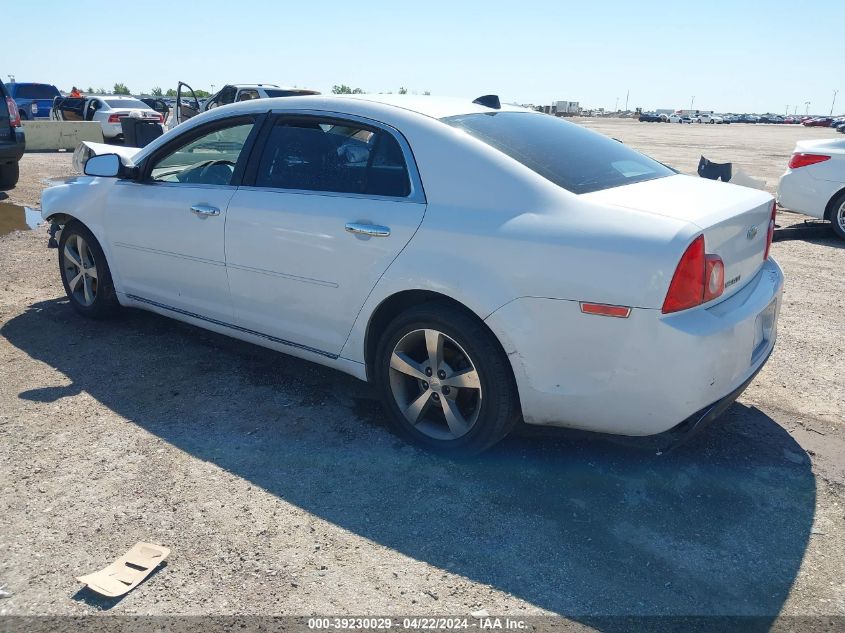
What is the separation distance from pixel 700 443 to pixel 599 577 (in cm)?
130

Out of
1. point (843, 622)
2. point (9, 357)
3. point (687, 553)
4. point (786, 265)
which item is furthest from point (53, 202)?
point (786, 265)

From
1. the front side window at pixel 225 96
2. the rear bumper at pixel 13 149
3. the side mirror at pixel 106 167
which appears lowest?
the rear bumper at pixel 13 149

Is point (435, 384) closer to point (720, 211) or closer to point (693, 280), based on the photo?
point (693, 280)

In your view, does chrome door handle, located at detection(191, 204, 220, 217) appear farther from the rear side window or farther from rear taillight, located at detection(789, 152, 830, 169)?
rear taillight, located at detection(789, 152, 830, 169)

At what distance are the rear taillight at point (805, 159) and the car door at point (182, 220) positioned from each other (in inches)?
302

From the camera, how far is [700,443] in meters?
3.58

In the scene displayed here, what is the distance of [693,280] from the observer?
2742 mm

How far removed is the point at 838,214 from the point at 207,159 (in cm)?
785

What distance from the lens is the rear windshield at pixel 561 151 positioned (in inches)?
127

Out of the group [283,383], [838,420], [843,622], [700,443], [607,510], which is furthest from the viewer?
[283,383]

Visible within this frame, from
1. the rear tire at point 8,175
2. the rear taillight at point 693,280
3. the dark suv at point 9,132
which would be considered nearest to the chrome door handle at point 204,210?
the rear taillight at point 693,280

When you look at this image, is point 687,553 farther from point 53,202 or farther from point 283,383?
point 53,202

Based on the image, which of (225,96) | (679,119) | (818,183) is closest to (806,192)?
(818,183)

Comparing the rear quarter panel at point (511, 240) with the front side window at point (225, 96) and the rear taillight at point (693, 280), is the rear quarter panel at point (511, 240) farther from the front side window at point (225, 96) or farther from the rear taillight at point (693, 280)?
the front side window at point (225, 96)
